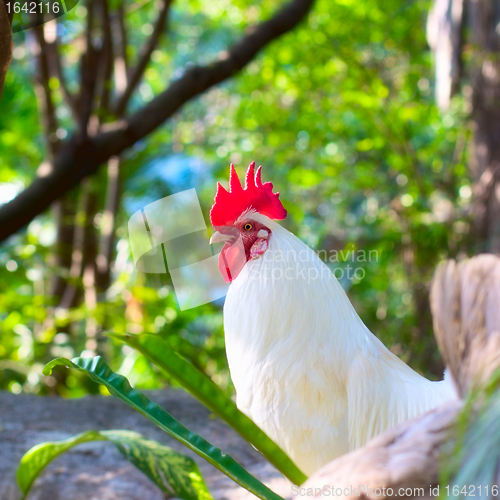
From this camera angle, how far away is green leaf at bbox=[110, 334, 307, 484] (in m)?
0.93

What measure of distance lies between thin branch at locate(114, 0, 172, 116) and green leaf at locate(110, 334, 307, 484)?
359cm

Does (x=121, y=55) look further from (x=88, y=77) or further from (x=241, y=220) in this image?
(x=241, y=220)

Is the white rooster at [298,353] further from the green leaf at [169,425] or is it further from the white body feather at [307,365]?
the green leaf at [169,425]

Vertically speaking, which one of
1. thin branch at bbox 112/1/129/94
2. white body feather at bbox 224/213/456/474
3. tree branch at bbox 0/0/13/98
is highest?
thin branch at bbox 112/1/129/94

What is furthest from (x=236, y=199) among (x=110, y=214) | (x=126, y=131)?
(x=110, y=214)

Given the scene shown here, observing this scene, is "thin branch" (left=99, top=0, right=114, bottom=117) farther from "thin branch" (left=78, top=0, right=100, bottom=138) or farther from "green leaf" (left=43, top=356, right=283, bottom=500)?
"green leaf" (left=43, top=356, right=283, bottom=500)

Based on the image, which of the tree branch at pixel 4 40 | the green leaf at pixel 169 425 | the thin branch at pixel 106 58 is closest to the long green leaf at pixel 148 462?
the green leaf at pixel 169 425

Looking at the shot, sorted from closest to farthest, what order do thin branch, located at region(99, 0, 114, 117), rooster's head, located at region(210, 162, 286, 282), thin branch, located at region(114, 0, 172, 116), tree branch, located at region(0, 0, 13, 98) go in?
tree branch, located at region(0, 0, 13, 98)
rooster's head, located at region(210, 162, 286, 282)
thin branch, located at region(99, 0, 114, 117)
thin branch, located at region(114, 0, 172, 116)

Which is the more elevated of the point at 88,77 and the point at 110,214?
the point at 88,77

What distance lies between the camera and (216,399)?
→ 3.07 ft

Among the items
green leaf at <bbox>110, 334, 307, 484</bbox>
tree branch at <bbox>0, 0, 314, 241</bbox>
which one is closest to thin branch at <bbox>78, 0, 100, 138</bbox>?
tree branch at <bbox>0, 0, 314, 241</bbox>

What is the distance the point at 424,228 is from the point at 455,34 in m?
1.70

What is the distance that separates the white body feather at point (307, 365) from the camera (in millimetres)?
1371

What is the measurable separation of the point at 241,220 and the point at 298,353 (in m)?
0.51
